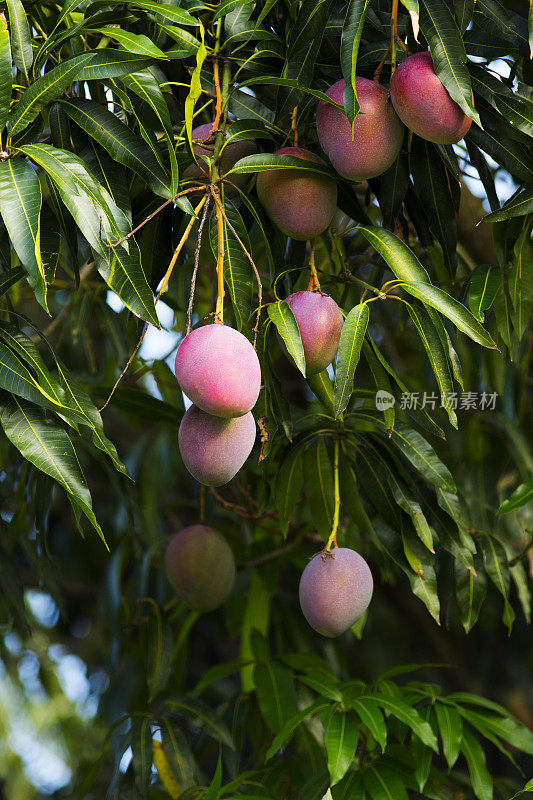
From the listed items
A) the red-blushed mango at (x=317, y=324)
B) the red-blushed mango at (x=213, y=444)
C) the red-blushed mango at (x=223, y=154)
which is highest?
the red-blushed mango at (x=223, y=154)

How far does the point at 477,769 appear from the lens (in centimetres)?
118

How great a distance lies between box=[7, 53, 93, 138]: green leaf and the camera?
0.76m

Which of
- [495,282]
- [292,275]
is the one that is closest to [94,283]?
[292,275]

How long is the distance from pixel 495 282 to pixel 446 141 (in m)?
0.22

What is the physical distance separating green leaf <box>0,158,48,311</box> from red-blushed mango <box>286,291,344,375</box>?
28 cm

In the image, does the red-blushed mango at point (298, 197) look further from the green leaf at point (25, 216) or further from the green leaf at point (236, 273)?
the green leaf at point (25, 216)

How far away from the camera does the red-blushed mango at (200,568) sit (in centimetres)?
149

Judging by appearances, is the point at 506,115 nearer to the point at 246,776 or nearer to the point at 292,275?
the point at 292,275

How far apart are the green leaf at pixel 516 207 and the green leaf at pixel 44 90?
0.44m

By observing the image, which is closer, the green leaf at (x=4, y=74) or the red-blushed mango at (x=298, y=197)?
the green leaf at (x=4, y=74)

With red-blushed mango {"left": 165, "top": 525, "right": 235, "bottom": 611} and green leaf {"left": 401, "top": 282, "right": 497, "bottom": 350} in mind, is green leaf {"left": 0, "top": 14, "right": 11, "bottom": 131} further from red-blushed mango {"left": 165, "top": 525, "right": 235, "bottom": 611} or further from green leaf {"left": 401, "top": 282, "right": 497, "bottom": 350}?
red-blushed mango {"left": 165, "top": 525, "right": 235, "bottom": 611}

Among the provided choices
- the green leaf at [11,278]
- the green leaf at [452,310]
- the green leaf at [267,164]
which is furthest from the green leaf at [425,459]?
the green leaf at [11,278]

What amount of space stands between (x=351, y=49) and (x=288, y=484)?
585 mm

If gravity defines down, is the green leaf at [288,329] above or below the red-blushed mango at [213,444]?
above
